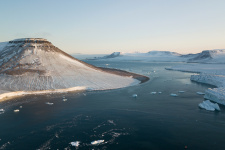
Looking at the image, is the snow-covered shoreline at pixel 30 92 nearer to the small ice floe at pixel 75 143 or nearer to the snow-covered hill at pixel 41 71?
the snow-covered hill at pixel 41 71

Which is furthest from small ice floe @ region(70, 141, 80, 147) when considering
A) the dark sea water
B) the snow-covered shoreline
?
the snow-covered shoreline

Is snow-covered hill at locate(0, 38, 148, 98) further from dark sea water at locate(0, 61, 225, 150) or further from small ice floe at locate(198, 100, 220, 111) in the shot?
small ice floe at locate(198, 100, 220, 111)

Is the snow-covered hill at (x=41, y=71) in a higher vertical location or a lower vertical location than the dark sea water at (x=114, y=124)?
higher

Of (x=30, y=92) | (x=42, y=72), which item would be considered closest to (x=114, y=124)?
(x=30, y=92)

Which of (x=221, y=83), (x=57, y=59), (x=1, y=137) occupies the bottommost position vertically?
(x=1, y=137)

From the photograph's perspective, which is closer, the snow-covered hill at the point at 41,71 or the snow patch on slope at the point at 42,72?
the snow patch on slope at the point at 42,72

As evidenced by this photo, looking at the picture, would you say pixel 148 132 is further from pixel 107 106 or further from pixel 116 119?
pixel 107 106

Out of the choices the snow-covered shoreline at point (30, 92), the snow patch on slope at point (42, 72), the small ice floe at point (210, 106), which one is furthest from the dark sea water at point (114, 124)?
the snow patch on slope at point (42, 72)

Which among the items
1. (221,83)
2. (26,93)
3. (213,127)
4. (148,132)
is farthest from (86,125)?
(221,83)
